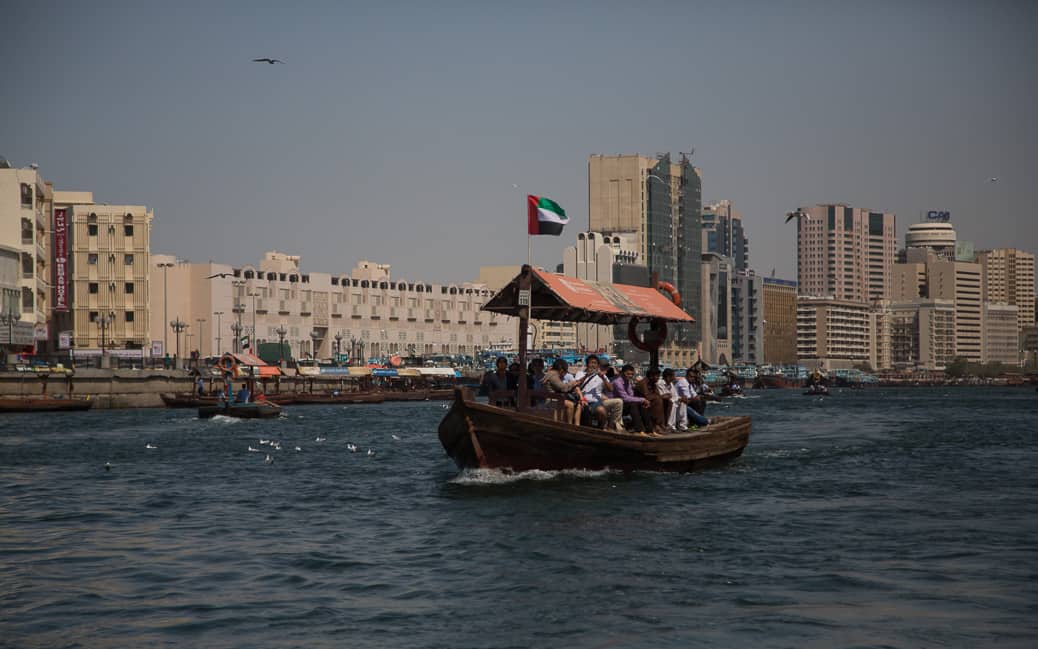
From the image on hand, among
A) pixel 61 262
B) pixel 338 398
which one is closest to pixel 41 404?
pixel 338 398

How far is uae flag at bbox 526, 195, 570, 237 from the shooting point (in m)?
28.3

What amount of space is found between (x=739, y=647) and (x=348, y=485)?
16.7m

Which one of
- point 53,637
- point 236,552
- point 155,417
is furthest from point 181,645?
point 155,417

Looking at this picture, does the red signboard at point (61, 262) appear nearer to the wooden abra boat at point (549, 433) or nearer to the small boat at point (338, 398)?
the small boat at point (338, 398)

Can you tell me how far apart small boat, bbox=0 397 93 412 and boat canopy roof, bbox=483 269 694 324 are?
51.5 m

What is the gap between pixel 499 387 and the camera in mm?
26781

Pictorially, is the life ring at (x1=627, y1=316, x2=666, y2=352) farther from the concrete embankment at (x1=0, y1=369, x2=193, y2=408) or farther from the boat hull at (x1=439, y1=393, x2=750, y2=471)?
the concrete embankment at (x1=0, y1=369, x2=193, y2=408)

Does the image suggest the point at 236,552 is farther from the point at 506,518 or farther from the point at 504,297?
the point at 504,297

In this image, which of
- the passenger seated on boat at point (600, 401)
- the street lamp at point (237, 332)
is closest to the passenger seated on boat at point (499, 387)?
the passenger seated on boat at point (600, 401)

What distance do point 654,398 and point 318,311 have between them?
447ft

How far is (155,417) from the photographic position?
68625mm

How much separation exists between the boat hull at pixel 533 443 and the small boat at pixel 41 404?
5243 cm

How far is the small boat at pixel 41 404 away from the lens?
7162 cm

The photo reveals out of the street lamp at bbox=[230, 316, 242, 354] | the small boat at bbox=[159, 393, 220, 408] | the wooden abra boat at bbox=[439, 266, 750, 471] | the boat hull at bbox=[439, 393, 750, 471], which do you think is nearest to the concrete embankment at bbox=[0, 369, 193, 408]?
the small boat at bbox=[159, 393, 220, 408]
